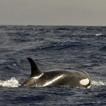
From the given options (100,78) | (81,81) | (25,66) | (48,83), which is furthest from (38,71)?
(25,66)

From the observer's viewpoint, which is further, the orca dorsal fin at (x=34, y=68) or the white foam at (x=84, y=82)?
the white foam at (x=84, y=82)

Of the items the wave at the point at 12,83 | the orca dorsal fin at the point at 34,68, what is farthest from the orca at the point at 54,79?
the wave at the point at 12,83

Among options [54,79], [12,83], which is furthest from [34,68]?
[12,83]

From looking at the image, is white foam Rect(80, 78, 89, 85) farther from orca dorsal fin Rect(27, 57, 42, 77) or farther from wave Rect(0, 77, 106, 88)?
orca dorsal fin Rect(27, 57, 42, 77)

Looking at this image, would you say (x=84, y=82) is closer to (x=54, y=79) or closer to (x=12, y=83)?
(x=54, y=79)

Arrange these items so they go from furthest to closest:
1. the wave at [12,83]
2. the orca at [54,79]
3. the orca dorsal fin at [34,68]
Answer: the wave at [12,83]
the orca at [54,79]
the orca dorsal fin at [34,68]

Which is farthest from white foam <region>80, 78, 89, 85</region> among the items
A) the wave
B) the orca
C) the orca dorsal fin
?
the orca dorsal fin

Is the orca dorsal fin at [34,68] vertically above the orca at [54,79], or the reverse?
the orca dorsal fin at [34,68]

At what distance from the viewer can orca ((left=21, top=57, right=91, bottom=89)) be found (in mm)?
14930

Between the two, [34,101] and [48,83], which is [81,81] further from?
[34,101]

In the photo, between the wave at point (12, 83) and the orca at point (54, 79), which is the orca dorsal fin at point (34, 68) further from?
the wave at point (12, 83)

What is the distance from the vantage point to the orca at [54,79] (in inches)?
588

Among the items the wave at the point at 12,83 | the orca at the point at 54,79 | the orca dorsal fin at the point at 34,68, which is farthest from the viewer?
the wave at the point at 12,83

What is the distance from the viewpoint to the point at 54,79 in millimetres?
15305
